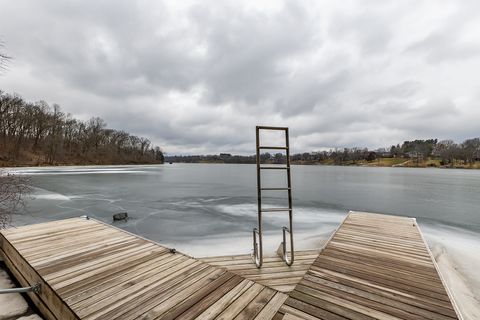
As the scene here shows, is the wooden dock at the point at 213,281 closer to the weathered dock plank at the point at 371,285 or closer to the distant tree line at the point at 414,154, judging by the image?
the weathered dock plank at the point at 371,285

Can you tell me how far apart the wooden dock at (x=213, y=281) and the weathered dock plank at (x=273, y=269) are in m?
0.01

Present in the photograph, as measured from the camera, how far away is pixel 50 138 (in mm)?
40562

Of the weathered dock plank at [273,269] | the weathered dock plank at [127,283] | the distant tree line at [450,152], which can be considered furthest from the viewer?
the distant tree line at [450,152]

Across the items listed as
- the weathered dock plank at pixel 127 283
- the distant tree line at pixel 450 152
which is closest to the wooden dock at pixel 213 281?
the weathered dock plank at pixel 127 283

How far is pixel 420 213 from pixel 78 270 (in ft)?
37.2

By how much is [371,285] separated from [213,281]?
1.60 metres

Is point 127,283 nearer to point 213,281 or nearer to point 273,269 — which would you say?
point 213,281

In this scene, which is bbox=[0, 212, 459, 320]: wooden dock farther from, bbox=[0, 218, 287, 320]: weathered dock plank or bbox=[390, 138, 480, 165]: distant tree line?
bbox=[390, 138, 480, 165]: distant tree line

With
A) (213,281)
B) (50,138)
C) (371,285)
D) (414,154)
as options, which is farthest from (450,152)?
(50,138)

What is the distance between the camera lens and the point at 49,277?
90.4 inches

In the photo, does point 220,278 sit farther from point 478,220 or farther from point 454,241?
point 478,220

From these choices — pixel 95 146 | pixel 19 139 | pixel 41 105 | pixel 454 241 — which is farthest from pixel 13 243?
pixel 95 146

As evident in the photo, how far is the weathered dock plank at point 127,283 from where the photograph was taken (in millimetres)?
1854

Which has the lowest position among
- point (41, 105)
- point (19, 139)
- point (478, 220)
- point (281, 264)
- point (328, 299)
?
point (478, 220)
